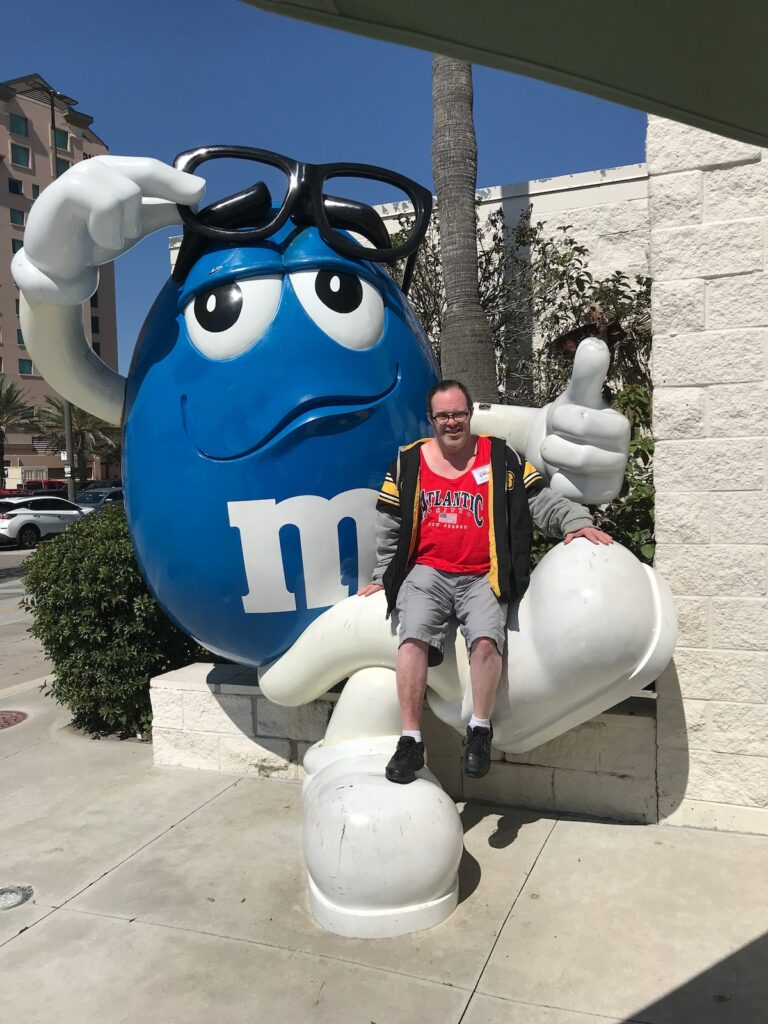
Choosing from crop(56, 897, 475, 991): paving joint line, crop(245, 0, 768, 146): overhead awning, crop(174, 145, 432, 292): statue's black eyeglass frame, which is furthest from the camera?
crop(174, 145, 432, 292): statue's black eyeglass frame

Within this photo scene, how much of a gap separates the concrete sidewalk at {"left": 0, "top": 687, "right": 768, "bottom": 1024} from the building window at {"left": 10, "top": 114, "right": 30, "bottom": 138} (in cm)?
5955

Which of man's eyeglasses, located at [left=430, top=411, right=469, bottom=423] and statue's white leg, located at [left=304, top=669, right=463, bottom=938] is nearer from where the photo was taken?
statue's white leg, located at [left=304, top=669, right=463, bottom=938]

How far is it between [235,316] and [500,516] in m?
1.30

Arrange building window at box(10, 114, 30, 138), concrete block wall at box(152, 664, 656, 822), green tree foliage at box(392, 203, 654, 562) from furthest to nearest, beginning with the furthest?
building window at box(10, 114, 30, 138)
green tree foliage at box(392, 203, 654, 562)
concrete block wall at box(152, 664, 656, 822)

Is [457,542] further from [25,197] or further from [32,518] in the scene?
[25,197]

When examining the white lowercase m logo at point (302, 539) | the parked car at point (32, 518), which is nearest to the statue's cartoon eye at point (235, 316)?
the white lowercase m logo at point (302, 539)

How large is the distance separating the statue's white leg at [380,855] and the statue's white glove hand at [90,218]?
222 centimetres

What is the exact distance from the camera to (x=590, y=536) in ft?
10.1

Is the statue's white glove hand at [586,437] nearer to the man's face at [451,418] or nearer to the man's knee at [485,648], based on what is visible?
the man's face at [451,418]

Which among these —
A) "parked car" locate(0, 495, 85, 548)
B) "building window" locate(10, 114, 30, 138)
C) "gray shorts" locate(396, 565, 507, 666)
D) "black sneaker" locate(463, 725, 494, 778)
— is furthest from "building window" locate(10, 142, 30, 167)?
"black sneaker" locate(463, 725, 494, 778)

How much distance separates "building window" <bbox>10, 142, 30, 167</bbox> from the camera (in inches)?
2077

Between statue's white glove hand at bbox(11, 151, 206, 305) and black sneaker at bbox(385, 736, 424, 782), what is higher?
statue's white glove hand at bbox(11, 151, 206, 305)

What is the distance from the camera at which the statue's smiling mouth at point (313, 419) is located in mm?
3203

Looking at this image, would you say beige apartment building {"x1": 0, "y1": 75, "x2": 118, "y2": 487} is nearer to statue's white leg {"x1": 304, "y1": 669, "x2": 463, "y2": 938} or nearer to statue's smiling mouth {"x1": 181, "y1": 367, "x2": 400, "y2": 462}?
statue's smiling mouth {"x1": 181, "y1": 367, "x2": 400, "y2": 462}
